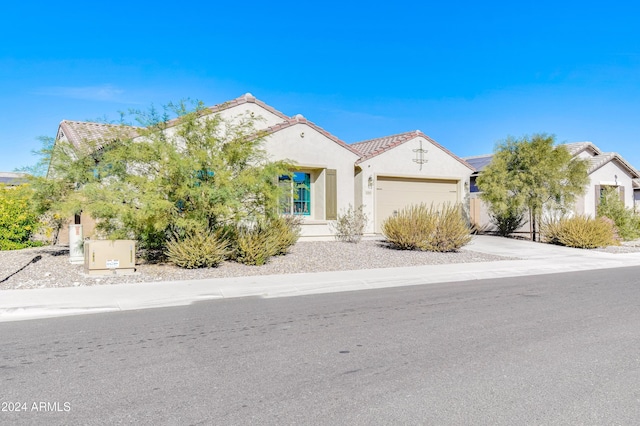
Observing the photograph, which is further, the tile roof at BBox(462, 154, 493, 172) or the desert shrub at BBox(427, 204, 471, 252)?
the tile roof at BBox(462, 154, 493, 172)

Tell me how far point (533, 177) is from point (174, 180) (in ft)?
48.3

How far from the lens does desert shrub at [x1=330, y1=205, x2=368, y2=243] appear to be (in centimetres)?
1950

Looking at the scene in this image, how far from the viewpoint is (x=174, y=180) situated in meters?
12.5

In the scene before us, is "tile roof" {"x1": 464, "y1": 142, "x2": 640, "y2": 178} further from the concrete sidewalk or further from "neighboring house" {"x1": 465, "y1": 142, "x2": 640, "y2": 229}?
the concrete sidewalk

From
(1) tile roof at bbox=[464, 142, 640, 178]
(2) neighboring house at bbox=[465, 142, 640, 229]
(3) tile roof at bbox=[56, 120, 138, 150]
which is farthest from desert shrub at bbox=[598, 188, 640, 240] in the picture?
(3) tile roof at bbox=[56, 120, 138, 150]

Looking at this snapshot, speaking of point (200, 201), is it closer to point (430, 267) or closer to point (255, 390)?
point (430, 267)

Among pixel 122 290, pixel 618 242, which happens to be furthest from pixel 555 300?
pixel 618 242

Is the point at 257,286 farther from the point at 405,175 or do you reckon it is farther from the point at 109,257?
the point at 405,175

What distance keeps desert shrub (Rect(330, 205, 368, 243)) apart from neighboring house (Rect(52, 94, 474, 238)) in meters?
0.24

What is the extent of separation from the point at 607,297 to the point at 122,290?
371 inches

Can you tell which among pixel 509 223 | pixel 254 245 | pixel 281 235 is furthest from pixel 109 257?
pixel 509 223

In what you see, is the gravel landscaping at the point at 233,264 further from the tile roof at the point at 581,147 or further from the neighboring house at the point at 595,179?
the tile roof at the point at 581,147

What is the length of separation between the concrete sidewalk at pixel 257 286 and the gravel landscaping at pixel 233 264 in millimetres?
646

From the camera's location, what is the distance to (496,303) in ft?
30.8
